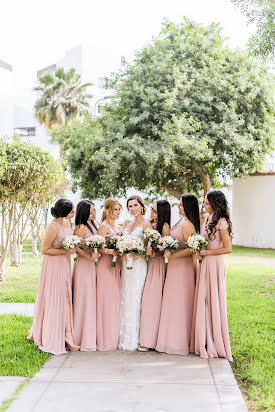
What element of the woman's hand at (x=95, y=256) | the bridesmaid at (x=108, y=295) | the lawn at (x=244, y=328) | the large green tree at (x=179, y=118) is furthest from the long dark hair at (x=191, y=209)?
the large green tree at (x=179, y=118)

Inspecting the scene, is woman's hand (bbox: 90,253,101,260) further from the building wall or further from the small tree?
the building wall

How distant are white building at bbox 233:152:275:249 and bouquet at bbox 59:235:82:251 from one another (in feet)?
59.2

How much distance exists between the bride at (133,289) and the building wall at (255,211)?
1733 cm

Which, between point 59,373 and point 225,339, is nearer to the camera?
point 59,373

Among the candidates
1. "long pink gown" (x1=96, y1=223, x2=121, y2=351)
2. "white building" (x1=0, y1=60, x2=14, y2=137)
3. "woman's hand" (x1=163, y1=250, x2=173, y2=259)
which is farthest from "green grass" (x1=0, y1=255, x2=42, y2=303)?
"white building" (x1=0, y1=60, x2=14, y2=137)

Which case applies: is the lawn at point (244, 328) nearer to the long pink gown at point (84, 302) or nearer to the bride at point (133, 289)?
the long pink gown at point (84, 302)

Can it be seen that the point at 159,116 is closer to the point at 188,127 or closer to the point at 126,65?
the point at 188,127

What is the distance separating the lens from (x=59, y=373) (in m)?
5.50

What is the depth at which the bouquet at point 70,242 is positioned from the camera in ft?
20.5

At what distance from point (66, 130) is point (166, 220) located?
16.9m

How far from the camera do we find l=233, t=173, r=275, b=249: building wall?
2305 centimetres

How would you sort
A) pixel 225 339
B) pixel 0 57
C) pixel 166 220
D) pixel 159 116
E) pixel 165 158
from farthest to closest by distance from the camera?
pixel 0 57, pixel 159 116, pixel 165 158, pixel 166 220, pixel 225 339

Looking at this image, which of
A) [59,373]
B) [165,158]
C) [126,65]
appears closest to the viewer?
[59,373]

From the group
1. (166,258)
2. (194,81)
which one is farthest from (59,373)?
(194,81)
